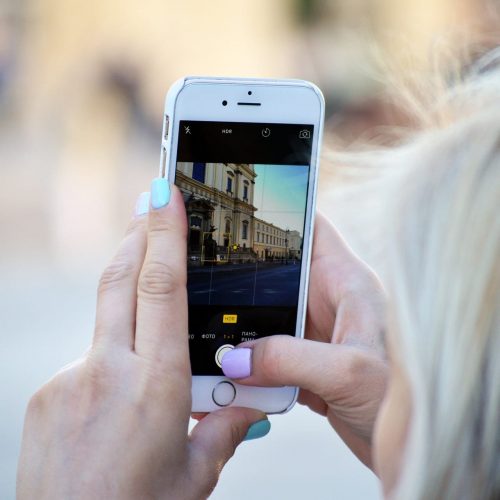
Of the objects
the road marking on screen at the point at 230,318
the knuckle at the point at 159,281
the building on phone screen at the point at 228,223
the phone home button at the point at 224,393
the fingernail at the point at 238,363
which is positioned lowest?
the phone home button at the point at 224,393

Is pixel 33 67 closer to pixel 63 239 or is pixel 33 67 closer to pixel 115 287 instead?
pixel 63 239

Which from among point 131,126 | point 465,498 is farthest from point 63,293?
point 465,498

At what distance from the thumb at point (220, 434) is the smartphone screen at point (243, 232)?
0.14 m

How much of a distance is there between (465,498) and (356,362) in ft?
2.06

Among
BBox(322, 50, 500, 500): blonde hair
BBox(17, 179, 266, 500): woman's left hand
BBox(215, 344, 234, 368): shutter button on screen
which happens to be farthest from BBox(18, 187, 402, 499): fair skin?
BBox(322, 50, 500, 500): blonde hair

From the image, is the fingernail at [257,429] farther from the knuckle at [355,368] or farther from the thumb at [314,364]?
the knuckle at [355,368]

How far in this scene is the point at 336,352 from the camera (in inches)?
57.4

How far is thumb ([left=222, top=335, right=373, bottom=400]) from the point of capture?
1456mm

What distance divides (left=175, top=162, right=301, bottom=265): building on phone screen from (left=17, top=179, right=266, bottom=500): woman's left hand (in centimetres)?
20

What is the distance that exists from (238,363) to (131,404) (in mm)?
319

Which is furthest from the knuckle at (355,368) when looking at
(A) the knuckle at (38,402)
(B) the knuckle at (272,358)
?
(A) the knuckle at (38,402)

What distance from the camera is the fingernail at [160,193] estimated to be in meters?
1.48

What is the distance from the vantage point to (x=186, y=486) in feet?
4.50

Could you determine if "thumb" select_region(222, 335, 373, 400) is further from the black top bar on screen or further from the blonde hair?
the blonde hair
